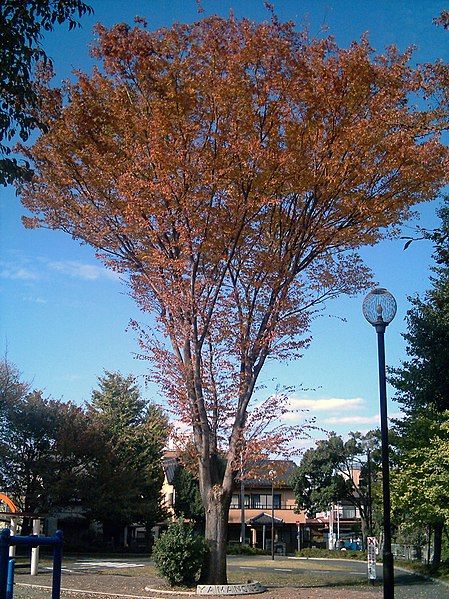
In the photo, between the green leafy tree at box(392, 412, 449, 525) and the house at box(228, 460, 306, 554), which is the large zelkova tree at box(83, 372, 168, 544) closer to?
the green leafy tree at box(392, 412, 449, 525)

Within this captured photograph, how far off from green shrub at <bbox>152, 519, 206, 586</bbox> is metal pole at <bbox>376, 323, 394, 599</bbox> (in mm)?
8624

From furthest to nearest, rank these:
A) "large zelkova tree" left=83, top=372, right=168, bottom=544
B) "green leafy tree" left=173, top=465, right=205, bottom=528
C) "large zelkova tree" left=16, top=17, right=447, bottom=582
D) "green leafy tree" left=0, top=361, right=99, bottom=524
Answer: "green leafy tree" left=173, top=465, right=205, bottom=528
"large zelkova tree" left=83, top=372, right=168, bottom=544
"green leafy tree" left=0, top=361, right=99, bottom=524
"large zelkova tree" left=16, top=17, right=447, bottom=582

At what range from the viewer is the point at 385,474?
27.1ft

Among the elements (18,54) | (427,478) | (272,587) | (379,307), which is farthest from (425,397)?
(18,54)

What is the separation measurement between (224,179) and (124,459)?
25782mm

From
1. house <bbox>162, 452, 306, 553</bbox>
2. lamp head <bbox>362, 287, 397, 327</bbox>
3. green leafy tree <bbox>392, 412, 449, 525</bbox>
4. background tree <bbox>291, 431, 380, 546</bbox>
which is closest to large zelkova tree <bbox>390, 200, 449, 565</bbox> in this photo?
green leafy tree <bbox>392, 412, 449, 525</bbox>

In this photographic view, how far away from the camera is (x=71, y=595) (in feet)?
47.8

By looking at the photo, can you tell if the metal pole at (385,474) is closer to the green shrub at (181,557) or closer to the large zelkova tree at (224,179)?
the large zelkova tree at (224,179)

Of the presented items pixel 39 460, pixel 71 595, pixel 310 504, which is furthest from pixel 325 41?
pixel 310 504

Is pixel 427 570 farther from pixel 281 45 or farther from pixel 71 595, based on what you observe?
pixel 281 45

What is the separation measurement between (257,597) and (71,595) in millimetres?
4169

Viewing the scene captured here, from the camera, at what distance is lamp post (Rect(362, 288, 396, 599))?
8.05 m

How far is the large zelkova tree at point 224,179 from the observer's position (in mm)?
13930

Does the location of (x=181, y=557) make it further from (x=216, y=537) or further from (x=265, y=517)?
(x=265, y=517)
